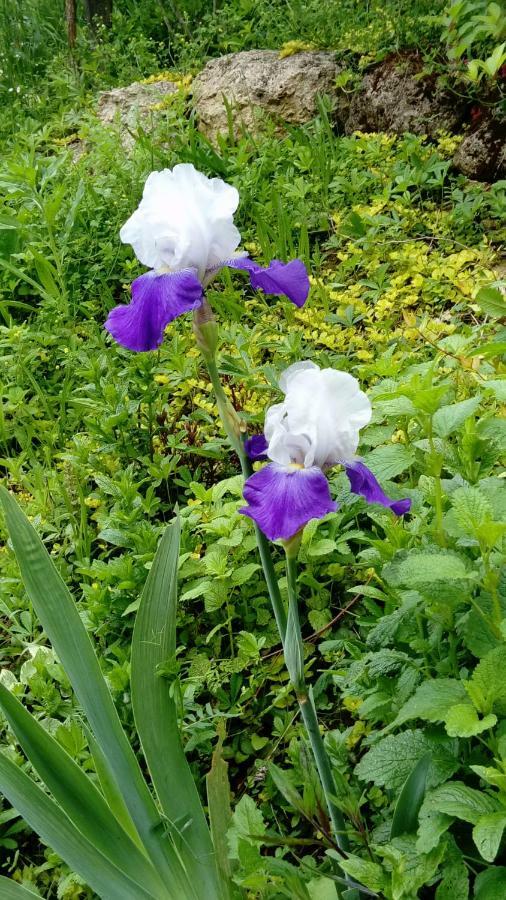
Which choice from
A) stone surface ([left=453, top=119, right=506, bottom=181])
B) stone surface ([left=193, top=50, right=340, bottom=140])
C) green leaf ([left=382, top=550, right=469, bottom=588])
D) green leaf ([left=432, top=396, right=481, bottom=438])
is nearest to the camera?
green leaf ([left=382, top=550, right=469, bottom=588])

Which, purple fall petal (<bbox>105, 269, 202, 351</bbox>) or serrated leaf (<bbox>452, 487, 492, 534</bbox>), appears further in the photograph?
purple fall petal (<bbox>105, 269, 202, 351</bbox>)

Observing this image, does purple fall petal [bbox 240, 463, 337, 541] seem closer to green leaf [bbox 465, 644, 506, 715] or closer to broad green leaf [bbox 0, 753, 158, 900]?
green leaf [bbox 465, 644, 506, 715]

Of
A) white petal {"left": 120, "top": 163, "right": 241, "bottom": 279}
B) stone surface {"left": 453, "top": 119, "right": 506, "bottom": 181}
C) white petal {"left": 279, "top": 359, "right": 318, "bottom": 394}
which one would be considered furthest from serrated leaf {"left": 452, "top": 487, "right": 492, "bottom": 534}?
stone surface {"left": 453, "top": 119, "right": 506, "bottom": 181}

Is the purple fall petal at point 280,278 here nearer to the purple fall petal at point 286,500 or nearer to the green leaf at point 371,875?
the purple fall petal at point 286,500

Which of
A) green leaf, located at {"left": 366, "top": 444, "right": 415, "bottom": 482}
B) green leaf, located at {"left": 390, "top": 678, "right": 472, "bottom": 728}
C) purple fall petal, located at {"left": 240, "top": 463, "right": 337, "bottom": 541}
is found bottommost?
green leaf, located at {"left": 390, "top": 678, "right": 472, "bottom": 728}

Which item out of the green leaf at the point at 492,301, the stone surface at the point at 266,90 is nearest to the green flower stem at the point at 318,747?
A: the green leaf at the point at 492,301

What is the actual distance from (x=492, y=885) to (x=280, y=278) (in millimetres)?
836

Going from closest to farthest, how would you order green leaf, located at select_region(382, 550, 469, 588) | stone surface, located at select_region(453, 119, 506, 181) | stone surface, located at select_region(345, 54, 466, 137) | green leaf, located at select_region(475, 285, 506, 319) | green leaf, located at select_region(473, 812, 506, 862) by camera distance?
green leaf, located at select_region(473, 812, 506, 862)
green leaf, located at select_region(382, 550, 469, 588)
green leaf, located at select_region(475, 285, 506, 319)
stone surface, located at select_region(453, 119, 506, 181)
stone surface, located at select_region(345, 54, 466, 137)

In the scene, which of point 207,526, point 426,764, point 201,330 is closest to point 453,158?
point 207,526

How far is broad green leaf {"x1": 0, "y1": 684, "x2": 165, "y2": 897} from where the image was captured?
1.12 m

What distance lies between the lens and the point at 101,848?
113 centimetres

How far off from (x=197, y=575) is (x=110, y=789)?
616 mm

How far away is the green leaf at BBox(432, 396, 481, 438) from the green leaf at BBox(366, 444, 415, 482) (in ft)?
0.20

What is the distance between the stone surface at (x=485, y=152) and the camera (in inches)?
125
